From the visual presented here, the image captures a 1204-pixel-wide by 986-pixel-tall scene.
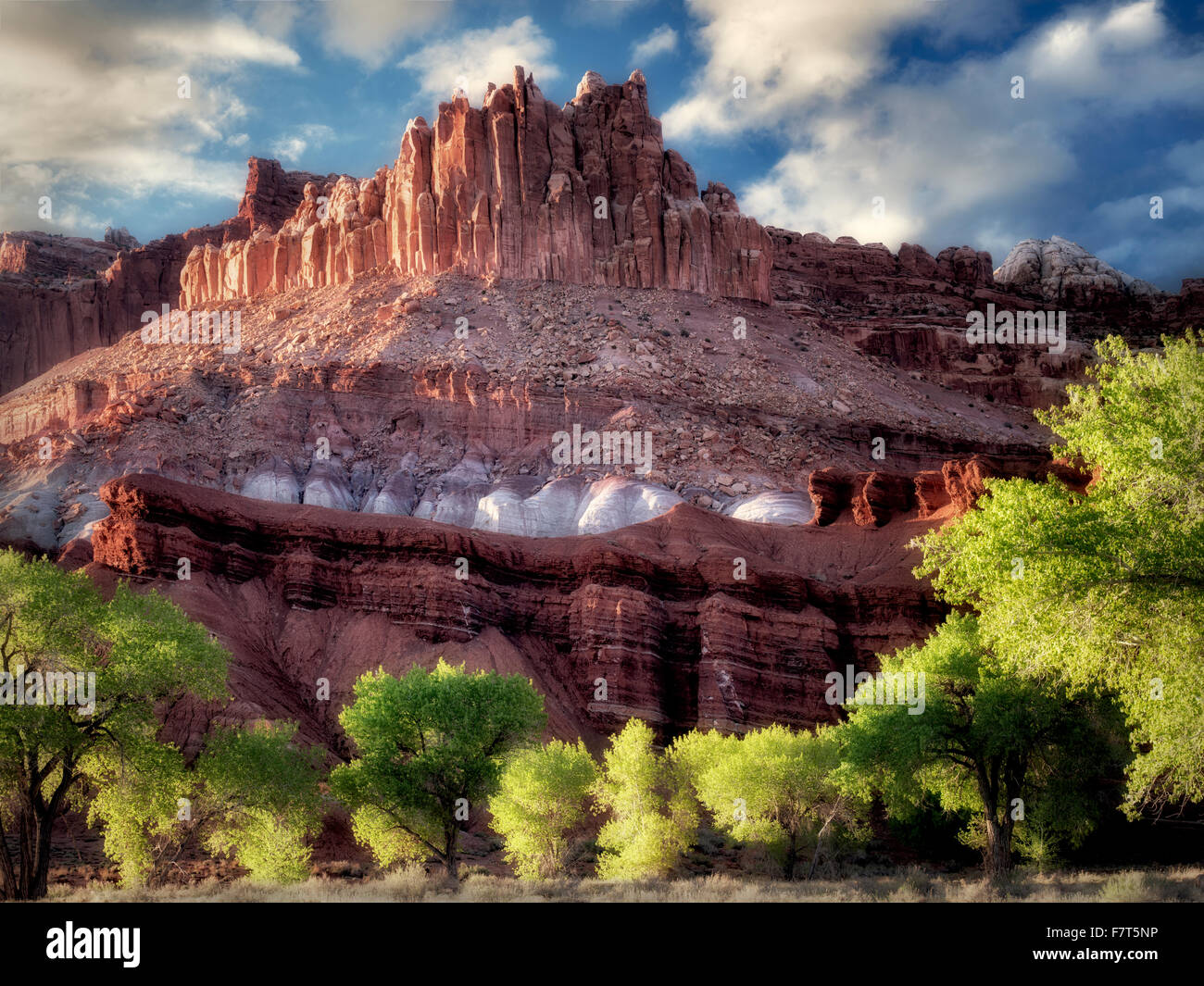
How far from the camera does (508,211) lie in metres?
108

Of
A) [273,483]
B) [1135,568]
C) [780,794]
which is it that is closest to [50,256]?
[273,483]

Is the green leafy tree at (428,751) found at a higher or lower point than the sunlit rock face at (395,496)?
lower

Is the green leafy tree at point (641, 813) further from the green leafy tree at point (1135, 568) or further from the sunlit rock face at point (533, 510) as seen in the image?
the sunlit rock face at point (533, 510)

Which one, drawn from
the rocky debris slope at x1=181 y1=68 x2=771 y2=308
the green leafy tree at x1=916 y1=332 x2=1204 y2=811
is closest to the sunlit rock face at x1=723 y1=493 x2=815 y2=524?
the rocky debris slope at x1=181 y1=68 x2=771 y2=308

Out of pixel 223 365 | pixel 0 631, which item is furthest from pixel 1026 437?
pixel 0 631

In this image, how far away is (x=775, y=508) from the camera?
7244cm

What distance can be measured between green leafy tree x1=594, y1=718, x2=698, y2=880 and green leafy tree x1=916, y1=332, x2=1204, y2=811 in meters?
16.0

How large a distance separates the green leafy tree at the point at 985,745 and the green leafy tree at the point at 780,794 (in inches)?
56.7

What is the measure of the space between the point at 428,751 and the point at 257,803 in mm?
5668

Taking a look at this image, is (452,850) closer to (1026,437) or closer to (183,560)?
(183,560)

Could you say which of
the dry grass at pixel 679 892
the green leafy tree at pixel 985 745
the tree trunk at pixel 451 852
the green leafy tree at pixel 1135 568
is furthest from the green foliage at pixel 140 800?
the green leafy tree at pixel 1135 568

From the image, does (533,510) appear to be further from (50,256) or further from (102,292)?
(50,256)

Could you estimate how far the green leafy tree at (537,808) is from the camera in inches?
1341
